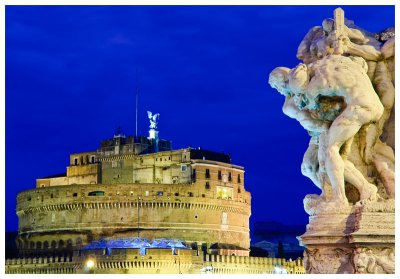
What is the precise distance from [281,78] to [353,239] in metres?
1.52

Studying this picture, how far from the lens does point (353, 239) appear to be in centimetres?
689

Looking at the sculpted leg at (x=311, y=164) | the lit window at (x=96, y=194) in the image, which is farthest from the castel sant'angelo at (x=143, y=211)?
the sculpted leg at (x=311, y=164)

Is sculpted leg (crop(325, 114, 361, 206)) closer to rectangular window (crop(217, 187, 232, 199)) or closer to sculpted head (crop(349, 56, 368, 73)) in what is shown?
sculpted head (crop(349, 56, 368, 73))

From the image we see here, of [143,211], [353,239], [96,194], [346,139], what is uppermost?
[96,194]

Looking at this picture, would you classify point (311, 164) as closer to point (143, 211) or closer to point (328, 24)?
A: point (328, 24)

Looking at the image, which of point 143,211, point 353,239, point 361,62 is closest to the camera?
point 353,239

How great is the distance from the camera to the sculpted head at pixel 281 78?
7.43 m

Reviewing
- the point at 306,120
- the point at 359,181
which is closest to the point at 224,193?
the point at 306,120

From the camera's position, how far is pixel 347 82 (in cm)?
711

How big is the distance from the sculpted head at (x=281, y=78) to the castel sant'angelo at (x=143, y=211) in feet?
145

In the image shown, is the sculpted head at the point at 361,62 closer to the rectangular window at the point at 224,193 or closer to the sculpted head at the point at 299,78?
the sculpted head at the point at 299,78

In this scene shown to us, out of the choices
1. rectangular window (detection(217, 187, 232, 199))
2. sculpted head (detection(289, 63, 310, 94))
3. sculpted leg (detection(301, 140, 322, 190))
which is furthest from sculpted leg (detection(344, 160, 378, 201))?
rectangular window (detection(217, 187, 232, 199))

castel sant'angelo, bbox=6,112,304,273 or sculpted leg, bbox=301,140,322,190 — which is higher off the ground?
castel sant'angelo, bbox=6,112,304,273

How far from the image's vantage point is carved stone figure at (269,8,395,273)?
6996 millimetres
